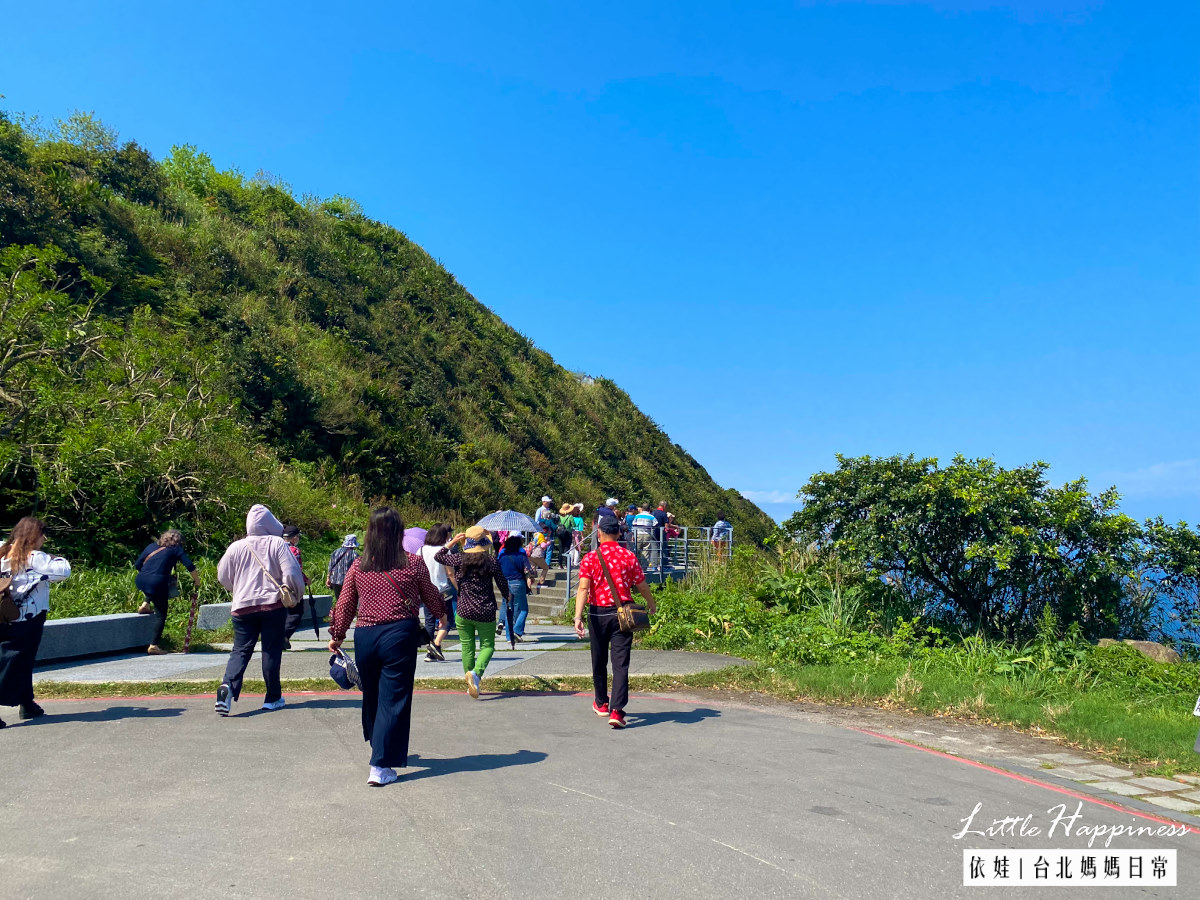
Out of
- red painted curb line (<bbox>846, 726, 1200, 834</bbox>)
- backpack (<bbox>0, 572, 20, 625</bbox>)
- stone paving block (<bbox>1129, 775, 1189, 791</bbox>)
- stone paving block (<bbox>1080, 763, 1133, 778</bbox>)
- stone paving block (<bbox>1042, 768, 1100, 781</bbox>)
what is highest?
backpack (<bbox>0, 572, 20, 625</bbox>)

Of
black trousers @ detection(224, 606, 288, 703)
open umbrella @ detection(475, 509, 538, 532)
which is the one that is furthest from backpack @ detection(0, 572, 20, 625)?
open umbrella @ detection(475, 509, 538, 532)

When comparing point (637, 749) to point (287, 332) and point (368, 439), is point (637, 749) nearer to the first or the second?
point (368, 439)

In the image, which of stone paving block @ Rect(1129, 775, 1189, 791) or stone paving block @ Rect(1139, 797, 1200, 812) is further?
stone paving block @ Rect(1129, 775, 1189, 791)

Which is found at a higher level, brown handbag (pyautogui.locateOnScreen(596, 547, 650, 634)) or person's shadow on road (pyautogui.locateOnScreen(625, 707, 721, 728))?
brown handbag (pyautogui.locateOnScreen(596, 547, 650, 634))

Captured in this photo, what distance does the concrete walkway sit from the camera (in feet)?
34.2

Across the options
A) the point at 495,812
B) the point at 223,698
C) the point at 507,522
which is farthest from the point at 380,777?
the point at 507,522

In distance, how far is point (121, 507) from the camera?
16.4 metres

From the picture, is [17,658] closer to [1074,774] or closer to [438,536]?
[438,536]

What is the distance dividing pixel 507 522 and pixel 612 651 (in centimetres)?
1270

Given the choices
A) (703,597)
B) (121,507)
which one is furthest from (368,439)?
(703,597)

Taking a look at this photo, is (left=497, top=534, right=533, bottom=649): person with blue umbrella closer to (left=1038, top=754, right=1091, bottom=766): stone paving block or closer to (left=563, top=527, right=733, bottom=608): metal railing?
(left=563, top=527, right=733, bottom=608): metal railing

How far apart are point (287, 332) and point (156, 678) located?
23261 mm

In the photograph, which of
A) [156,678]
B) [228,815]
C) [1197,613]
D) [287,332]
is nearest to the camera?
[228,815]

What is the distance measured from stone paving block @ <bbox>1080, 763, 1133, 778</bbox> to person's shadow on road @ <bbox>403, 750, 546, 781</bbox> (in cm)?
434
